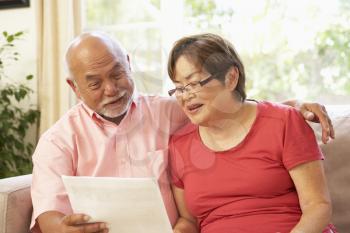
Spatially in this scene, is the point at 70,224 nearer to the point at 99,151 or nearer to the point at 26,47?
the point at 99,151

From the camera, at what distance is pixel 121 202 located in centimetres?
115

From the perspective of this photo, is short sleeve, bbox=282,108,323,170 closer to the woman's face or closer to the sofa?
the woman's face

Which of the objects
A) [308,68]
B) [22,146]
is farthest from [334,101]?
[22,146]

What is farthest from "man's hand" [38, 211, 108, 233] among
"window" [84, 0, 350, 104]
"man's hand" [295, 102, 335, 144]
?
"window" [84, 0, 350, 104]

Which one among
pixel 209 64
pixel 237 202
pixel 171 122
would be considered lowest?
pixel 237 202

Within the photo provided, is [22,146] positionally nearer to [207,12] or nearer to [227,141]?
[207,12]

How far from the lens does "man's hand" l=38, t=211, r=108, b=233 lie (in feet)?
4.00

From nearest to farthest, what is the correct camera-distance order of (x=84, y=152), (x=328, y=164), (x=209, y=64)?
(x=209, y=64) → (x=84, y=152) → (x=328, y=164)

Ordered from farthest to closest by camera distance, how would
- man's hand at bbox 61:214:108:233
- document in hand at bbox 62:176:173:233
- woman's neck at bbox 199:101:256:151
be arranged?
woman's neck at bbox 199:101:256:151
man's hand at bbox 61:214:108:233
document in hand at bbox 62:176:173:233

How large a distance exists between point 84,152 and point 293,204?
0.65 meters

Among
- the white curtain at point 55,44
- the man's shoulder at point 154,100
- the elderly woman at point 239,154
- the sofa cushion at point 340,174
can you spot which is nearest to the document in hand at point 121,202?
the elderly woman at point 239,154

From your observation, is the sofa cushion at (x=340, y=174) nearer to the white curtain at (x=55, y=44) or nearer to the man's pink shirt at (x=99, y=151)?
the man's pink shirt at (x=99, y=151)

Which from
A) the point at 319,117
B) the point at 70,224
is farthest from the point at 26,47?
the point at 319,117

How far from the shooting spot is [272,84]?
2.50 m
